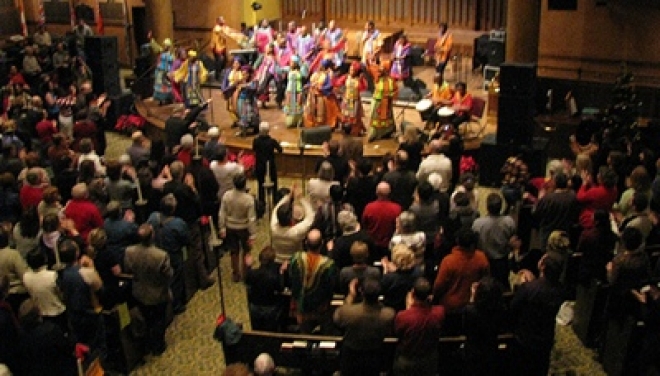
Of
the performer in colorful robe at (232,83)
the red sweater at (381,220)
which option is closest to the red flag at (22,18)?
the performer in colorful robe at (232,83)

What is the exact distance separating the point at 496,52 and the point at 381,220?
9191 millimetres

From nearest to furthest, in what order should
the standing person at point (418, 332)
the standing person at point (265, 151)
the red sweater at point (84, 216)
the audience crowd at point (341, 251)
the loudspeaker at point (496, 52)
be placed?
the standing person at point (418, 332), the audience crowd at point (341, 251), the red sweater at point (84, 216), the standing person at point (265, 151), the loudspeaker at point (496, 52)

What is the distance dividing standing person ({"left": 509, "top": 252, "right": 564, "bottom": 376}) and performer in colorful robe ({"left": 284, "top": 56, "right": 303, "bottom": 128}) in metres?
7.31

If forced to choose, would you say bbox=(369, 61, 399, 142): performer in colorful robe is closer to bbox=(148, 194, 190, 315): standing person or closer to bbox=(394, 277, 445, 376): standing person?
bbox=(148, 194, 190, 315): standing person

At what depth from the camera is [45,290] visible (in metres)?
6.28

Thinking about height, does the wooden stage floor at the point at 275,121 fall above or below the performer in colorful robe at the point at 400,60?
below

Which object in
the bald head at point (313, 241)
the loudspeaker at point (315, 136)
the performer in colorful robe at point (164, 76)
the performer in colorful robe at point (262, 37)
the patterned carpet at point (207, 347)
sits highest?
the performer in colorful robe at point (262, 37)

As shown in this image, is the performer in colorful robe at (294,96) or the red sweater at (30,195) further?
the performer in colorful robe at (294,96)

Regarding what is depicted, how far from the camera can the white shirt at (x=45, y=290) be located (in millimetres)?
6254

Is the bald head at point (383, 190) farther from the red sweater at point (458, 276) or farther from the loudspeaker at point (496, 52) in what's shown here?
the loudspeaker at point (496, 52)

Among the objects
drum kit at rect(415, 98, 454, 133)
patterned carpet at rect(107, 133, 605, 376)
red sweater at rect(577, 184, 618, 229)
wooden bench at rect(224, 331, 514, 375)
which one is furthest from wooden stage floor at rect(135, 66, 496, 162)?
wooden bench at rect(224, 331, 514, 375)

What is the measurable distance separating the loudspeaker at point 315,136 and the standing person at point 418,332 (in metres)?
6.20

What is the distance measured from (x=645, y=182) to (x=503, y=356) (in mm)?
2715

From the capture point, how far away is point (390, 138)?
1252 cm
